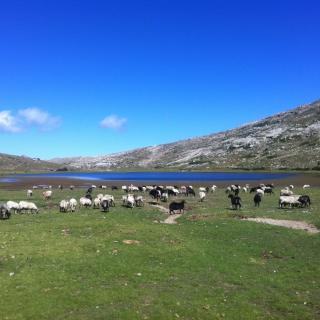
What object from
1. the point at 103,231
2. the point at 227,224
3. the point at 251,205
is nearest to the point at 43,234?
the point at 103,231

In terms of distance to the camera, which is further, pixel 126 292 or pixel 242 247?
pixel 242 247

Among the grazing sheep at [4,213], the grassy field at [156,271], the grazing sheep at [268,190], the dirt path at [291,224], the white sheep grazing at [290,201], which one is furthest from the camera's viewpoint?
the grazing sheep at [268,190]

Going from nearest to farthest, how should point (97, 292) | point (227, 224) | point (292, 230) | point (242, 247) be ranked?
point (97, 292)
point (242, 247)
point (292, 230)
point (227, 224)

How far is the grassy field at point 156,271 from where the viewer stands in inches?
742

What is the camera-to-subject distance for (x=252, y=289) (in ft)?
71.4

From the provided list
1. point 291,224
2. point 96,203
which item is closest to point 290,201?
point 291,224

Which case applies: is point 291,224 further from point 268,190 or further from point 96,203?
point 268,190

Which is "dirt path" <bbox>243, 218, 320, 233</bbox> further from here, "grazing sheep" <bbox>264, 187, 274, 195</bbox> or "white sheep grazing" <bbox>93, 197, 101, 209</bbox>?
"grazing sheep" <bbox>264, 187, 274, 195</bbox>

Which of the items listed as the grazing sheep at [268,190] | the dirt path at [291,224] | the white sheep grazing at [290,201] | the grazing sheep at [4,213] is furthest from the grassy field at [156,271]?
the grazing sheep at [268,190]

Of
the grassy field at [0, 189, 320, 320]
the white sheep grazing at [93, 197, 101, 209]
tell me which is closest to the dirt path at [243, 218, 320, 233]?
the grassy field at [0, 189, 320, 320]

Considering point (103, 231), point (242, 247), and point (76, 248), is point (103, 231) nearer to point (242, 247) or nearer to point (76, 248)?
point (76, 248)

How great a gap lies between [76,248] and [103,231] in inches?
224

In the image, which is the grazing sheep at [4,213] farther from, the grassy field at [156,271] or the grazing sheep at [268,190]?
the grazing sheep at [268,190]

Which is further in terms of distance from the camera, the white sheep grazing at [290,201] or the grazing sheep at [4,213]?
the white sheep grazing at [290,201]
